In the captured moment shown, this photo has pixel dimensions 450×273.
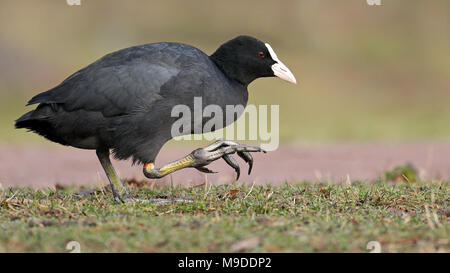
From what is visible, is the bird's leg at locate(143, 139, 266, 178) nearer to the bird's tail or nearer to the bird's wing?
the bird's wing

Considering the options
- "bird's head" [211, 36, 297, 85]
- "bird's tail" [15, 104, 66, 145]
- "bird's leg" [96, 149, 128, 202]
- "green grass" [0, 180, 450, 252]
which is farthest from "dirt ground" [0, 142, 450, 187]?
"green grass" [0, 180, 450, 252]

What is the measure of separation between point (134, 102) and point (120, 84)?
205 mm

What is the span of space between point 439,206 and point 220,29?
2157 centimetres

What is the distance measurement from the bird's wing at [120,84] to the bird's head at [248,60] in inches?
25.4

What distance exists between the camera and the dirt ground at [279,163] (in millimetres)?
10180

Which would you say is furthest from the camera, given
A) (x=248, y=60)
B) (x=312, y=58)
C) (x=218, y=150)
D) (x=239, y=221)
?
(x=312, y=58)

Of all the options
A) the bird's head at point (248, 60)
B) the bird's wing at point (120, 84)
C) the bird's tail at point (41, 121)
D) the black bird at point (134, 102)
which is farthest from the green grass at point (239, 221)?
the bird's head at point (248, 60)

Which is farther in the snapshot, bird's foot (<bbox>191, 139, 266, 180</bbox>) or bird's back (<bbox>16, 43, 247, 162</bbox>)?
bird's foot (<bbox>191, 139, 266, 180</bbox>)

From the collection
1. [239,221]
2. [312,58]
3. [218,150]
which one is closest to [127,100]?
[218,150]

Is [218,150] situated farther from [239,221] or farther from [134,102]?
[239,221]

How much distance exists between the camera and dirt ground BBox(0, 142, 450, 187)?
10.2 meters

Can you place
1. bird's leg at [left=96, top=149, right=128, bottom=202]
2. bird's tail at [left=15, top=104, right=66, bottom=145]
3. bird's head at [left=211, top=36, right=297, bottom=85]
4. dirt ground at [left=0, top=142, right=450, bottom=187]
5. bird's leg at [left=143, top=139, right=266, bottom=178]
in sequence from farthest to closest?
dirt ground at [left=0, top=142, right=450, bottom=187] → bird's head at [left=211, top=36, right=297, bottom=85] → bird's leg at [left=96, top=149, right=128, bottom=202] → bird's leg at [left=143, top=139, right=266, bottom=178] → bird's tail at [left=15, top=104, right=66, bottom=145]

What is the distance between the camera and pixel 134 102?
18.6 ft

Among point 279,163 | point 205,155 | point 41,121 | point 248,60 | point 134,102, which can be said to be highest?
point 248,60
